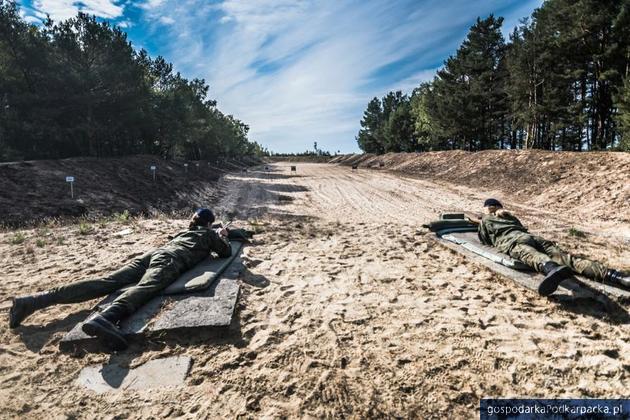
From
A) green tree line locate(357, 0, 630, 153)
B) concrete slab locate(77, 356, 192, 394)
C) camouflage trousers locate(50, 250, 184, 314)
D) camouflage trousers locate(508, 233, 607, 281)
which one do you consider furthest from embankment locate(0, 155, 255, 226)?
green tree line locate(357, 0, 630, 153)

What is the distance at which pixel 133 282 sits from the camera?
15.0ft

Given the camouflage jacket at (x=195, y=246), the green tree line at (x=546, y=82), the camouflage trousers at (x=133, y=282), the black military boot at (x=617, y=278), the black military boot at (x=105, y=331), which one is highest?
the green tree line at (x=546, y=82)

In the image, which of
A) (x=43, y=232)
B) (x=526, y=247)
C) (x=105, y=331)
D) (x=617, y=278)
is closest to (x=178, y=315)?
(x=105, y=331)

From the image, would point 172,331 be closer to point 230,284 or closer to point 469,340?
point 230,284

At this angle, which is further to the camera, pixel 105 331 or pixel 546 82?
pixel 546 82

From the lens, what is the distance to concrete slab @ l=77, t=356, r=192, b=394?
2861 millimetres

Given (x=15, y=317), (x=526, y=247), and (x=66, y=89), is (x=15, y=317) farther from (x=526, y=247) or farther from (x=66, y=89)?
(x=66, y=89)

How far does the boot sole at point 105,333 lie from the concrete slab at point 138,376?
209mm

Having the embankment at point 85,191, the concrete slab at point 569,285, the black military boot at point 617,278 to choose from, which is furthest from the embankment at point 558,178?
the embankment at point 85,191

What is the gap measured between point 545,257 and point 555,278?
1.95 feet

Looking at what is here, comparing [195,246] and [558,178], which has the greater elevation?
[558,178]

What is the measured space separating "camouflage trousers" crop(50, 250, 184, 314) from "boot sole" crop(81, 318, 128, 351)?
38 centimetres

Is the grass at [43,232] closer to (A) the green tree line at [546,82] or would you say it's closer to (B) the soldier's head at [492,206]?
(B) the soldier's head at [492,206]

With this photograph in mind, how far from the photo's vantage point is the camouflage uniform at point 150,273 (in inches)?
157
